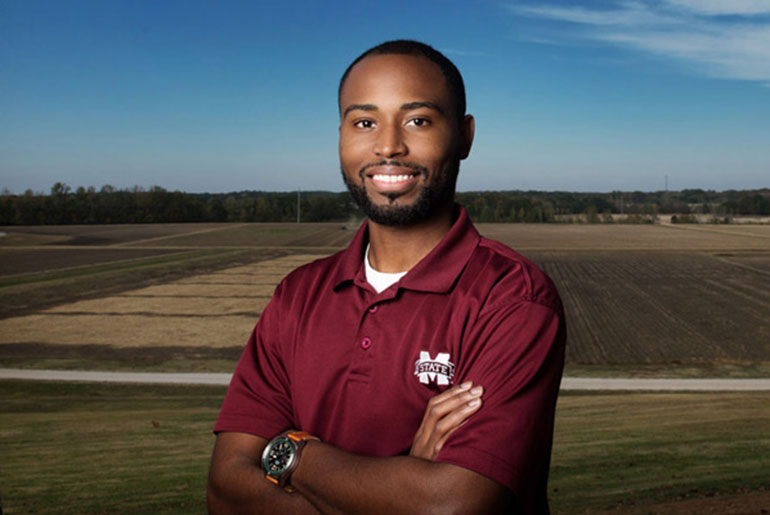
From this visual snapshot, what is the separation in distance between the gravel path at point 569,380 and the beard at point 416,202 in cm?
1453

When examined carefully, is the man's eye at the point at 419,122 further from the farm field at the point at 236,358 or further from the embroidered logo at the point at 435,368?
the farm field at the point at 236,358

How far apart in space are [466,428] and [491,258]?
0.62 metres

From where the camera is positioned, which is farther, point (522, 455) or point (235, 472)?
point (235, 472)

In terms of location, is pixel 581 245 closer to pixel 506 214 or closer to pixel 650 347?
pixel 650 347

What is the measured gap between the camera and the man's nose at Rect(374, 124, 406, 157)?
250cm

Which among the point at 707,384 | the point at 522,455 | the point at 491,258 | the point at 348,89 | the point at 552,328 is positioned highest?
the point at 348,89

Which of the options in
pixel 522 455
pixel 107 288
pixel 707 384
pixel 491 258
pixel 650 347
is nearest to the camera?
pixel 522 455

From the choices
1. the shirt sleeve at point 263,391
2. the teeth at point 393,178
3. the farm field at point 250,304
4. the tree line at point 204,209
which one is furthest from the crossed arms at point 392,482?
the tree line at point 204,209

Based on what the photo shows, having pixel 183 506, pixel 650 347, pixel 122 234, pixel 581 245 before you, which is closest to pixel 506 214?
pixel 581 245

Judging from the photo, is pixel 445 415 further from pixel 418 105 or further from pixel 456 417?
pixel 418 105

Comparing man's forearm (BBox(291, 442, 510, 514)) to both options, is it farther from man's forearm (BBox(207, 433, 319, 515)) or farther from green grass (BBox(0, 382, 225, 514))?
green grass (BBox(0, 382, 225, 514))

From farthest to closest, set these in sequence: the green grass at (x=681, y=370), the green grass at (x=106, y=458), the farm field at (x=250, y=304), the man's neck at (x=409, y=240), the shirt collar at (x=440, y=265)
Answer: the farm field at (x=250, y=304), the green grass at (x=681, y=370), the green grass at (x=106, y=458), the man's neck at (x=409, y=240), the shirt collar at (x=440, y=265)

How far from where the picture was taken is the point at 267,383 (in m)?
2.81

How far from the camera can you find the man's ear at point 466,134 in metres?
2.65
